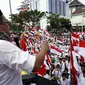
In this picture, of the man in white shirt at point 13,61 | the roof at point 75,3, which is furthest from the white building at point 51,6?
the man in white shirt at point 13,61

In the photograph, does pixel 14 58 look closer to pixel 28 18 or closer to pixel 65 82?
pixel 65 82

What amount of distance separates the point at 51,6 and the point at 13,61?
88.5m

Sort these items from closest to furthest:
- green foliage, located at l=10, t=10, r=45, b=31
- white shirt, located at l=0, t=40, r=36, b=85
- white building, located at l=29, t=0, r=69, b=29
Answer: white shirt, located at l=0, t=40, r=36, b=85, green foliage, located at l=10, t=10, r=45, b=31, white building, located at l=29, t=0, r=69, b=29

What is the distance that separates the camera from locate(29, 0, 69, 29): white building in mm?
88000

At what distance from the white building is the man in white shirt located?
8432 centimetres

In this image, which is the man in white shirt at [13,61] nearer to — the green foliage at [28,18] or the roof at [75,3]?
the green foliage at [28,18]

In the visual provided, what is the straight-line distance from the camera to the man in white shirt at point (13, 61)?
5.57ft

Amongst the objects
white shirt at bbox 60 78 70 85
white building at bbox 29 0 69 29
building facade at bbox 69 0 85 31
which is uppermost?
white building at bbox 29 0 69 29

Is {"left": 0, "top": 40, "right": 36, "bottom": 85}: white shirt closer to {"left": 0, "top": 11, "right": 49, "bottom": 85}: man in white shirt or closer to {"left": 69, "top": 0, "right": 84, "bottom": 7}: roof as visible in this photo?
{"left": 0, "top": 11, "right": 49, "bottom": 85}: man in white shirt

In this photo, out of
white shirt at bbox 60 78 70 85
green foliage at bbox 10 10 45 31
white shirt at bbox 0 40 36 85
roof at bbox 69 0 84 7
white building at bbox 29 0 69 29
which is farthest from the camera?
roof at bbox 69 0 84 7

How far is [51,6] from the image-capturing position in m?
89.4

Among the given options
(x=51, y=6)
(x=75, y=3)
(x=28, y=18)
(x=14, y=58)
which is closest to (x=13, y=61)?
(x=14, y=58)

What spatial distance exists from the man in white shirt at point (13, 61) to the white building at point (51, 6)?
84315 millimetres

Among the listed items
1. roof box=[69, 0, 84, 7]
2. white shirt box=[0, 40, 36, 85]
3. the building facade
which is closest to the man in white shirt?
white shirt box=[0, 40, 36, 85]
